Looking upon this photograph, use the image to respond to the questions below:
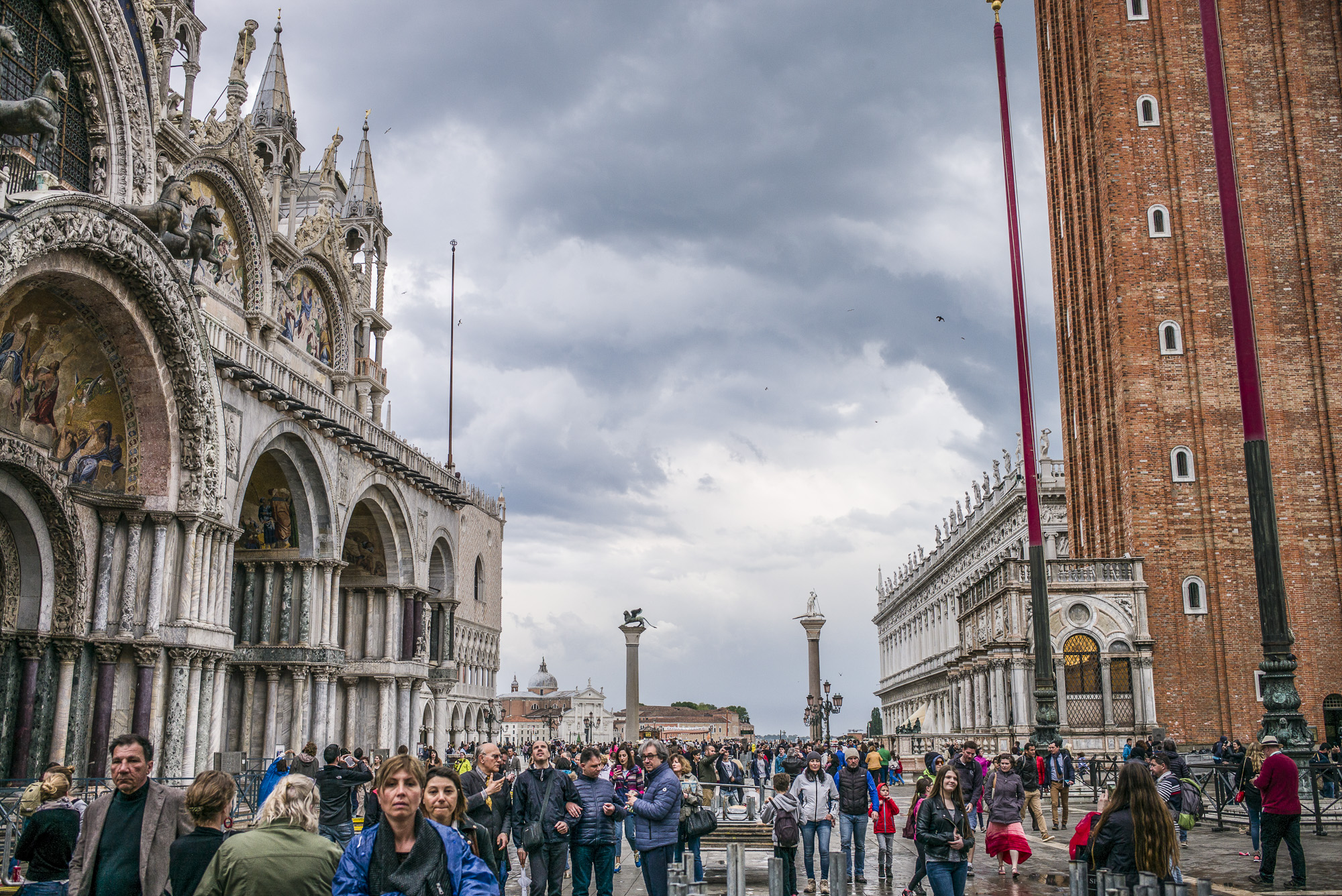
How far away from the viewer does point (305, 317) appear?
102ft

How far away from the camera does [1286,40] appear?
114ft

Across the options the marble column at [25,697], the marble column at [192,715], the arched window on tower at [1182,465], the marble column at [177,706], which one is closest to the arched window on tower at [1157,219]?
the arched window on tower at [1182,465]

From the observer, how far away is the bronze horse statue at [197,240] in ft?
Answer: 65.5

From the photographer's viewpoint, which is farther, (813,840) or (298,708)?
(298,708)

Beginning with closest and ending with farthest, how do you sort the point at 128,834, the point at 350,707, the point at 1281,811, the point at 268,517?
the point at 128,834 < the point at 1281,811 < the point at 268,517 < the point at 350,707

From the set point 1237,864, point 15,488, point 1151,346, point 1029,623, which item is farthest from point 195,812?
point 1151,346

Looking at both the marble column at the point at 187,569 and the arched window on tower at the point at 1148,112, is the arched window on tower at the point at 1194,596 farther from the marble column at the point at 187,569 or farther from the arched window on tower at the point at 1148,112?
the marble column at the point at 187,569

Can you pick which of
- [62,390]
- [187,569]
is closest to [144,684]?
[187,569]

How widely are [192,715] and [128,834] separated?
16.3 meters

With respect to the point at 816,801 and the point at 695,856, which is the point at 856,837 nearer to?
the point at 816,801

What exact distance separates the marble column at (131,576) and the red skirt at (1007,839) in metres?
15.1

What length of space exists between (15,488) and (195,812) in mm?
15150

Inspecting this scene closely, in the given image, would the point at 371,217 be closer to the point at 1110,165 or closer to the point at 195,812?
the point at 1110,165

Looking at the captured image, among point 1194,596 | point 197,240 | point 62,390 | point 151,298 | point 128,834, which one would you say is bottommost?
point 128,834
